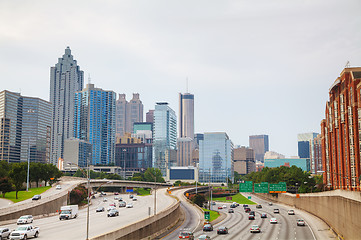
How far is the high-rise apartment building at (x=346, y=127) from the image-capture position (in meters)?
96.8

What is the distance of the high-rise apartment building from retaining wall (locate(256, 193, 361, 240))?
625 cm

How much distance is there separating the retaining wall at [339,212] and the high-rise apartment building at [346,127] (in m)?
6.25

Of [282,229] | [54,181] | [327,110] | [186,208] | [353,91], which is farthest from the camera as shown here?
[54,181]

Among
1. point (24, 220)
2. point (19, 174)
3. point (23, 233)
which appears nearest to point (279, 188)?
point (19, 174)

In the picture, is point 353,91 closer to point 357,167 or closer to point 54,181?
point 357,167

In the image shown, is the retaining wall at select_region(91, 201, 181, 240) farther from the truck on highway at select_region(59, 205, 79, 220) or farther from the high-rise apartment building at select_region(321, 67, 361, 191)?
the high-rise apartment building at select_region(321, 67, 361, 191)

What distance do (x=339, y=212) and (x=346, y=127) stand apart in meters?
46.4

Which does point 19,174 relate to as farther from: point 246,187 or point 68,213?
point 246,187

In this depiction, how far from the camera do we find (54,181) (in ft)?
480

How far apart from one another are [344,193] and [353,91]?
1817 inches

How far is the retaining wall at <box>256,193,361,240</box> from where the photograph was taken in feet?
160

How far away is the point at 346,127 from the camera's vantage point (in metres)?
104

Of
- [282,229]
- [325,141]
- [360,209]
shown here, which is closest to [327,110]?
[325,141]

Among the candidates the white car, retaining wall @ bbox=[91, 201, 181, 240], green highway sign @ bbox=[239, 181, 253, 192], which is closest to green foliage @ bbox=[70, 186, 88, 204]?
retaining wall @ bbox=[91, 201, 181, 240]
